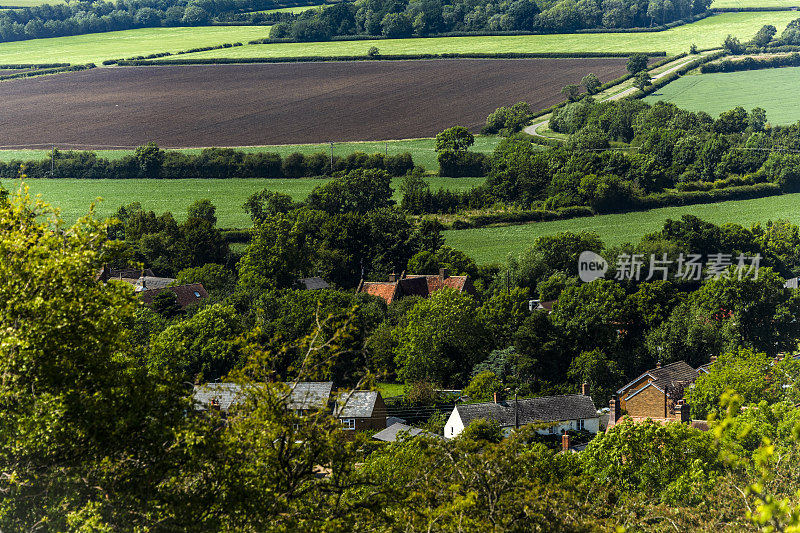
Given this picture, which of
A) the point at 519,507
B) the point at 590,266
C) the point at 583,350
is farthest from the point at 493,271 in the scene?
the point at 519,507

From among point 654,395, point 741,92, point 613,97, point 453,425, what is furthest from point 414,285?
point 741,92

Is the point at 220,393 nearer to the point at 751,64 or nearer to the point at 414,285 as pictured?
the point at 414,285

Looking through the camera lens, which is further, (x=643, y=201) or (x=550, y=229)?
(x=643, y=201)

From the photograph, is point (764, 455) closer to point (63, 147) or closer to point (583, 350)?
point (583, 350)

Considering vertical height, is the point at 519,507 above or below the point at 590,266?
above

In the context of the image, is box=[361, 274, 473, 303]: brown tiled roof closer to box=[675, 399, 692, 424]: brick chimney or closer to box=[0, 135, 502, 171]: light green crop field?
box=[675, 399, 692, 424]: brick chimney
